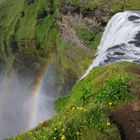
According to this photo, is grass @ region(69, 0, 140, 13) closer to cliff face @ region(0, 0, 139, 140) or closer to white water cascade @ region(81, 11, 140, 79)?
cliff face @ region(0, 0, 139, 140)

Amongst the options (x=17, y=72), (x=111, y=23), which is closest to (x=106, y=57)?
(x=111, y=23)

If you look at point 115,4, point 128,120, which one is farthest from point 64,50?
point 128,120

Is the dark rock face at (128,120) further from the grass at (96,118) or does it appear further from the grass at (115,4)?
the grass at (115,4)

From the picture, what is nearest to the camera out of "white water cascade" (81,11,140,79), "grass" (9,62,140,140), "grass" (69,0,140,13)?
"grass" (9,62,140,140)

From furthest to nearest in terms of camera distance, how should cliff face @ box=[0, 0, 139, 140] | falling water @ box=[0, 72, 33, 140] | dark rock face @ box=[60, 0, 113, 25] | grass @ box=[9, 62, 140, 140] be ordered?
dark rock face @ box=[60, 0, 113, 25], falling water @ box=[0, 72, 33, 140], cliff face @ box=[0, 0, 139, 140], grass @ box=[9, 62, 140, 140]

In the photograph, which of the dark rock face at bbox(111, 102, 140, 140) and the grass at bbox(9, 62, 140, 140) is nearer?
the grass at bbox(9, 62, 140, 140)

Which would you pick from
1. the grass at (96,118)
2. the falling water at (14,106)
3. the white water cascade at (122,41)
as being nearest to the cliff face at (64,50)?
the grass at (96,118)

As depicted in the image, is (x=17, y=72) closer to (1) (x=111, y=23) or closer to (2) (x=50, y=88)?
(2) (x=50, y=88)

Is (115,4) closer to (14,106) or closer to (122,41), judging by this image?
(14,106)

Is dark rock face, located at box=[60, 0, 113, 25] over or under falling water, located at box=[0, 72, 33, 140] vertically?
over

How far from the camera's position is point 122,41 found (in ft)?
99.4

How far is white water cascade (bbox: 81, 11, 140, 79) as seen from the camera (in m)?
24.3

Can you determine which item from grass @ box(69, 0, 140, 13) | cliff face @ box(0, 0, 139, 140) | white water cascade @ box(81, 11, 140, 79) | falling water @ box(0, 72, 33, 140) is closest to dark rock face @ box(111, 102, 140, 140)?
cliff face @ box(0, 0, 139, 140)

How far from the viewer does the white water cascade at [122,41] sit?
24.3 metres
